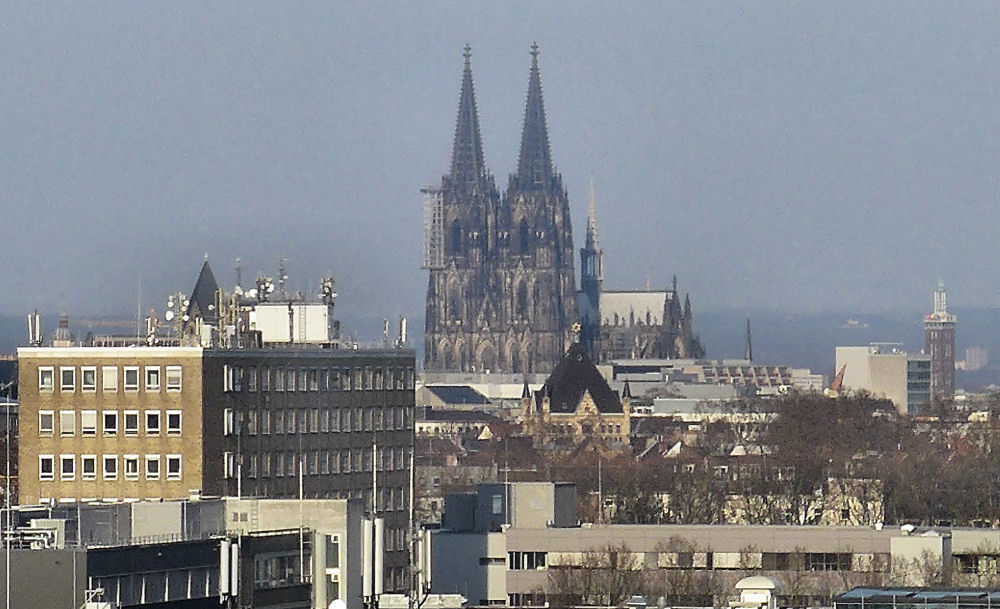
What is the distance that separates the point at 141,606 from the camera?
55906 millimetres

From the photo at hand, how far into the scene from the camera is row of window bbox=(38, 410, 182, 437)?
88188 millimetres

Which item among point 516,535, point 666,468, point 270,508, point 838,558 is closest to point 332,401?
point 516,535

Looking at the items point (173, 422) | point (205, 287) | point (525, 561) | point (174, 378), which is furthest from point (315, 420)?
point (205, 287)

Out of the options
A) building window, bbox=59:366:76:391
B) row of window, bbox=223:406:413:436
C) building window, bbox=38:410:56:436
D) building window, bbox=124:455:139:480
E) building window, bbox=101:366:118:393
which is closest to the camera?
building window, bbox=124:455:139:480

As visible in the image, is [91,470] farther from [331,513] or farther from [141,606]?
[141,606]

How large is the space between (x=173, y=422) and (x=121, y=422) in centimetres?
124

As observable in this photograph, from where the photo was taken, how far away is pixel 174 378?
88.7 meters

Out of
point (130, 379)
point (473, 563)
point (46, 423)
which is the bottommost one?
point (473, 563)

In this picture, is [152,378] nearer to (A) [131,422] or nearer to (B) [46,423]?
(A) [131,422]

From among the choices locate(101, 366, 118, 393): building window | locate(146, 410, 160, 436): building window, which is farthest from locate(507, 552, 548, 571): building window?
locate(101, 366, 118, 393): building window

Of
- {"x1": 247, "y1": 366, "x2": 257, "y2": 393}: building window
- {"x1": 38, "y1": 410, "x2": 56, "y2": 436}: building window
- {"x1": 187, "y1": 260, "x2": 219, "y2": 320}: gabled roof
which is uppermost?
{"x1": 187, "y1": 260, "x2": 219, "y2": 320}: gabled roof

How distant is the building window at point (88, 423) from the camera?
3477 inches

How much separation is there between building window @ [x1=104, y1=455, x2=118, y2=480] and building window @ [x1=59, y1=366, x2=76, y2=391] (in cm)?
197

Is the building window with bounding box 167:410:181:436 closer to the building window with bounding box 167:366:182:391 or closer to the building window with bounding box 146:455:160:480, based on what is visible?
the building window with bounding box 167:366:182:391
